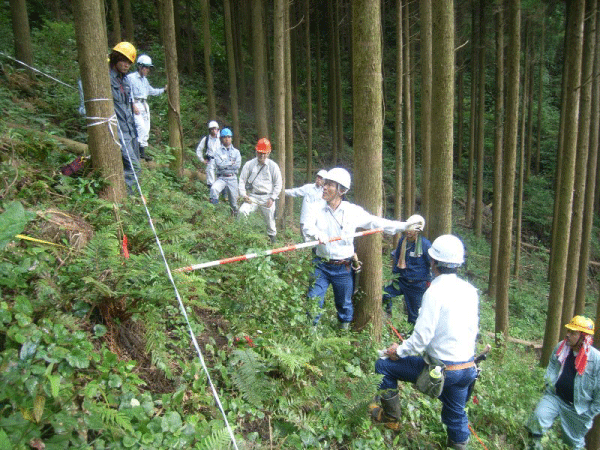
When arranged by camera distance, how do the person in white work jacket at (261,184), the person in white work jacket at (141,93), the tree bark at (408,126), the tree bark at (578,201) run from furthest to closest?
the tree bark at (408,126), the tree bark at (578,201), the person in white work jacket at (261,184), the person in white work jacket at (141,93)

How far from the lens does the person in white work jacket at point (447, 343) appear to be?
150 inches

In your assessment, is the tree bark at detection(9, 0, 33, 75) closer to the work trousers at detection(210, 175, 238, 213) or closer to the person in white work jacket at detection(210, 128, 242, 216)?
the person in white work jacket at detection(210, 128, 242, 216)

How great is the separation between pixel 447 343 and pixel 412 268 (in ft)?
8.97

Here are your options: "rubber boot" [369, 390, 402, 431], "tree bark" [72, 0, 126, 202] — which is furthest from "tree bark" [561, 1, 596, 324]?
"tree bark" [72, 0, 126, 202]

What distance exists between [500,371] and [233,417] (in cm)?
628

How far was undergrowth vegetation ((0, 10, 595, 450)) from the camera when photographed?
235cm

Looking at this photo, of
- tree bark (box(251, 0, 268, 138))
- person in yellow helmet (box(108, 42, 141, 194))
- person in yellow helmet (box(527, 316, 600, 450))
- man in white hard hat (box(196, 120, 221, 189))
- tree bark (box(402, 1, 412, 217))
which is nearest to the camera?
person in yellow helmet (box(108, 42, 141, 194))

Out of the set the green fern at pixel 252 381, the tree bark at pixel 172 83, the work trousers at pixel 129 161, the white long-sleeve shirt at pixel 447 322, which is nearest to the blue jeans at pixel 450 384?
the white long-sleeve shirt at pixel 447 322

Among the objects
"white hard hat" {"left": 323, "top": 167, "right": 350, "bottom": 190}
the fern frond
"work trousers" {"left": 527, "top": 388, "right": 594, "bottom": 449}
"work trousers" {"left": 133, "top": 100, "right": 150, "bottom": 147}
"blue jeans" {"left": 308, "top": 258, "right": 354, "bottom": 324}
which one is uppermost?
"work trousers" {"left": 133, "top": 100, "right": 150, "bottom": 147}

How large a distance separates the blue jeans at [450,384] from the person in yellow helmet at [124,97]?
400 centimetres

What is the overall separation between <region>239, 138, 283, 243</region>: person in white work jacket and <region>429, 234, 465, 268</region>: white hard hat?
509 cm

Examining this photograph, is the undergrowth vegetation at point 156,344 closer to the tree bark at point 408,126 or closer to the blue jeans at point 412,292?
the blue jeans at point 412,292

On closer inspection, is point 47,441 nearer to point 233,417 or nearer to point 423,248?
point 233,417

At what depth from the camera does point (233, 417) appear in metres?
3.19
